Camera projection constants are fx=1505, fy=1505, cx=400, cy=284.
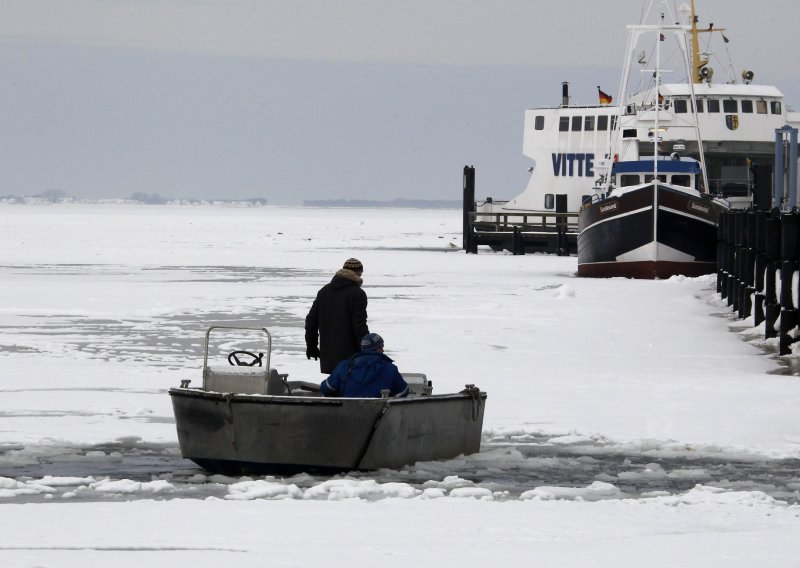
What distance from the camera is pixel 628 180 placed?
41812 mm

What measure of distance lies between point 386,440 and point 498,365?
8.03 metres

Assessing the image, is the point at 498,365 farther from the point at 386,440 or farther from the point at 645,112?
the point at 645,112

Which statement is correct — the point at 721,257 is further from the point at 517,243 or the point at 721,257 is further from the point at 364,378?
the point at 364,378

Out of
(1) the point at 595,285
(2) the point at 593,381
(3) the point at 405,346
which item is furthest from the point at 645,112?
(2) the point at 593,381

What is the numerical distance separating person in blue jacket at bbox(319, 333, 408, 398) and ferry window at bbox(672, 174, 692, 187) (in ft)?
104

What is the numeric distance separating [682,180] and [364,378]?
32.3 m

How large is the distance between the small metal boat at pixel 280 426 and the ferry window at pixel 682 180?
104ft

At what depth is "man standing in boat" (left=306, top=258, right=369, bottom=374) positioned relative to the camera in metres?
11.3

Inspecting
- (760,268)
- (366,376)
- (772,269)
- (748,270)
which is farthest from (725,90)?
(366,376)

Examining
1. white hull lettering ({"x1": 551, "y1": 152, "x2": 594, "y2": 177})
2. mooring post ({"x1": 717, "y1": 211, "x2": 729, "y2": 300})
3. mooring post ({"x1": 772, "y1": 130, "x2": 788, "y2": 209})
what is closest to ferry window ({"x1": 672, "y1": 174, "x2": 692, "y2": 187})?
mooring post ({"x1": 772, "y1": 130, "x2": 788, "y2": 209})

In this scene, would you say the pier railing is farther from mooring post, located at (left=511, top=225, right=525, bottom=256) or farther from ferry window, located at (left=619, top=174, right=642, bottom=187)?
ferry window, located at (left=619, top=174, right=642, bottom=187)

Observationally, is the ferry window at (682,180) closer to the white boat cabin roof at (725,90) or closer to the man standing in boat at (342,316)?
the white boat cabin roof at (725,90)

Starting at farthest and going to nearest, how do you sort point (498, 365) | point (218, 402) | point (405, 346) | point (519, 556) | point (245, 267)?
point (245, 267), point (405, 346), point (498, 365), point (218, 402), point (519, 556)

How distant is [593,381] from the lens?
16.7m
